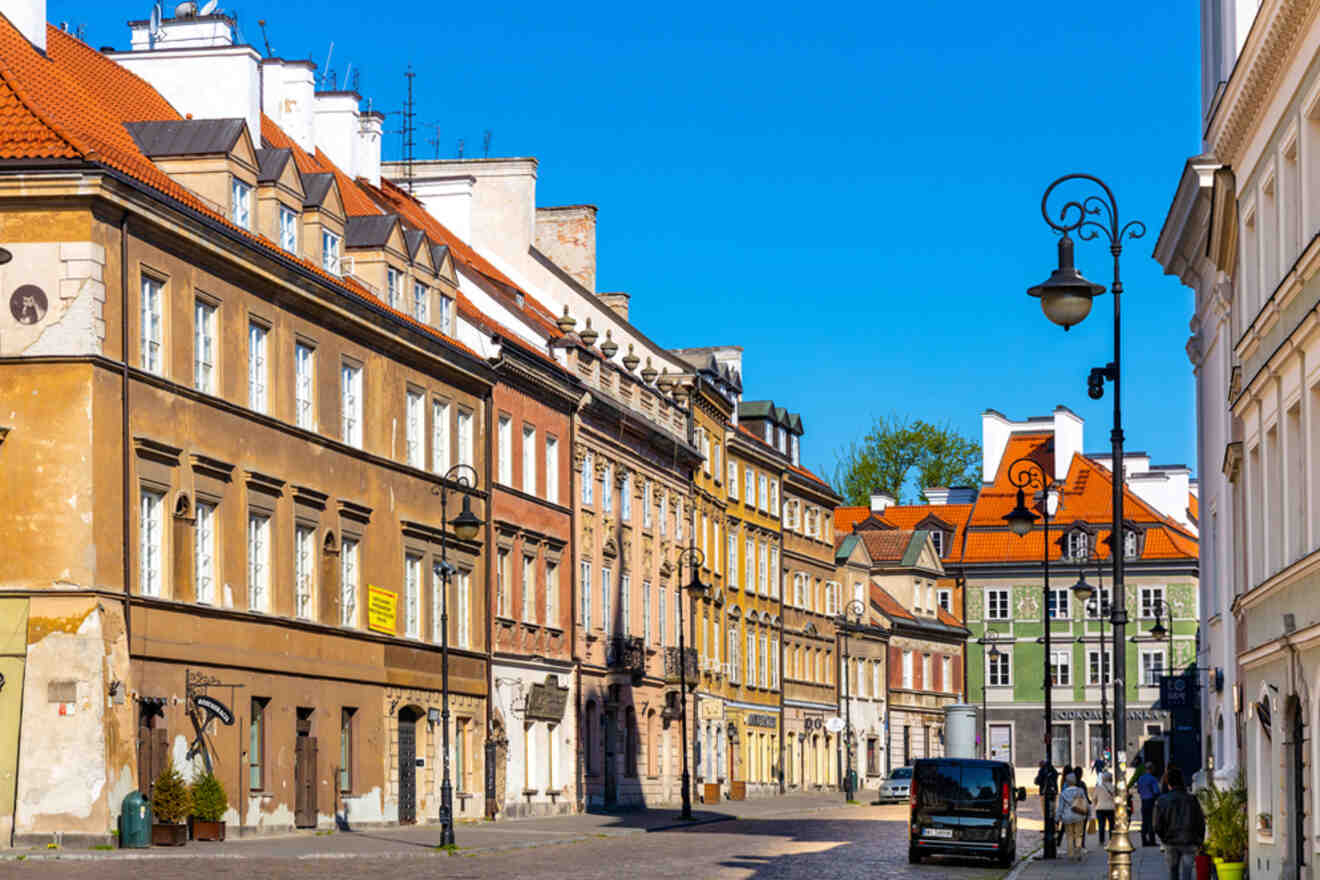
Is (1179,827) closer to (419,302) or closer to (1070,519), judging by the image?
(419,302)

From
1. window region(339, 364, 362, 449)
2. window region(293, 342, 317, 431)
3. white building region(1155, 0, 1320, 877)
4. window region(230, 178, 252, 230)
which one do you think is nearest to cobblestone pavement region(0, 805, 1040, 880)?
white building region(1155, 0, 1320, 877)

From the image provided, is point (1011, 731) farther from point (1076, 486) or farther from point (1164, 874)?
point (1164, 874)

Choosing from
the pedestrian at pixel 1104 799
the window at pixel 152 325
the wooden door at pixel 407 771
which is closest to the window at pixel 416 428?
the wooden door at pixel 407 771

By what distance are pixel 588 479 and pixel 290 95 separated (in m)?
14.7

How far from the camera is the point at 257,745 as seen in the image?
40.6m

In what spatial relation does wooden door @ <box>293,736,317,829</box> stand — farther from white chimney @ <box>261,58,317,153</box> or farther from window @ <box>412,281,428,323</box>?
white chimney @ <box>261,58,317,153</box>

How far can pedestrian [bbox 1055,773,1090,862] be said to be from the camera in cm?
3891

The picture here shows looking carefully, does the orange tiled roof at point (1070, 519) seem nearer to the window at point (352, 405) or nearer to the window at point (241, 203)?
the window at point (352, 405)

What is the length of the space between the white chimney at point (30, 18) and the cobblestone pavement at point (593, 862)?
49.2 ft

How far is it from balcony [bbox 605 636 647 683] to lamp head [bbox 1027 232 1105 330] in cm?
4398

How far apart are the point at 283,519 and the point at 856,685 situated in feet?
207

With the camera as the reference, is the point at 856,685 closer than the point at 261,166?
No

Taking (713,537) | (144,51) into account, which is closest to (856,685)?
(713,537)

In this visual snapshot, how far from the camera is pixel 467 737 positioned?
5212cm
